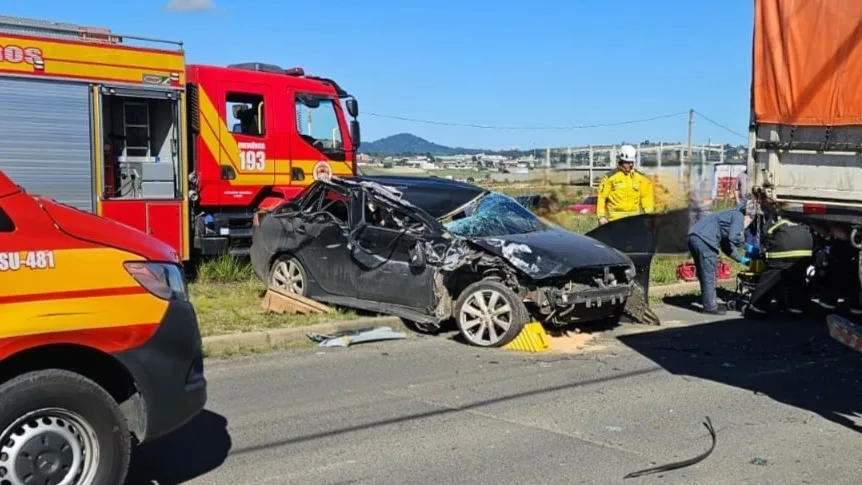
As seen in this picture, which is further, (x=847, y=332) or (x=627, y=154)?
(x=627, y=154)

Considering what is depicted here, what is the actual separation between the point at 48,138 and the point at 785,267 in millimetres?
9008

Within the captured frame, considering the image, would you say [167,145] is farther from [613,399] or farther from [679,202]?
[679,202]

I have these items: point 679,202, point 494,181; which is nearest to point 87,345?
point 679,202

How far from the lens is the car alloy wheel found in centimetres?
1072

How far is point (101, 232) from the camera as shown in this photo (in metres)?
4.28

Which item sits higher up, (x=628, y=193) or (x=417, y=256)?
(x=628, y=193)

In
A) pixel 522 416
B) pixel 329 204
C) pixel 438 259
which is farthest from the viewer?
pixel 329 204

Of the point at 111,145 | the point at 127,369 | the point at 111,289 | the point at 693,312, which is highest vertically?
the point at 111,145

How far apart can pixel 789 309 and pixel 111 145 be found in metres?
9.01

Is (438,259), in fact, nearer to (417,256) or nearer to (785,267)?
(417,256)

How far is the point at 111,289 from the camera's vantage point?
13.7ft

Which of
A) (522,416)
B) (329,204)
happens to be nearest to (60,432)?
(522,416)

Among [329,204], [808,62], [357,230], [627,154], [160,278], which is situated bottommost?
[357,230]

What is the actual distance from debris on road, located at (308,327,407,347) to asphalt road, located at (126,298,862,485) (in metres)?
0.19
